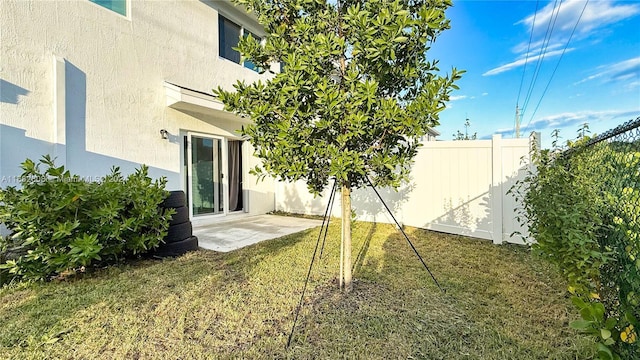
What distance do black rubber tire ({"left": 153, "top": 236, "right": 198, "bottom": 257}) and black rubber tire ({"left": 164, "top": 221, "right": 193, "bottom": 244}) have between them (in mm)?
65

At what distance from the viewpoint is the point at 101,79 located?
5.79 meters

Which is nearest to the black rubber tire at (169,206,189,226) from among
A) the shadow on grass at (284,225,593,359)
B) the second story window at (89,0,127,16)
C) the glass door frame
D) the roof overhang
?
the glass door frame

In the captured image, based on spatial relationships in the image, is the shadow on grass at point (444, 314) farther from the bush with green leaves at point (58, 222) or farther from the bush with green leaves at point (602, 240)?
the bush with green leaves at point (58, 222)

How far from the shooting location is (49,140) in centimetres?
499

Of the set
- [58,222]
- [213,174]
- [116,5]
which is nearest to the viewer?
[58,222]

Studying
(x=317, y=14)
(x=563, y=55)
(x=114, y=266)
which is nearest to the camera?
(x=317, y=14)

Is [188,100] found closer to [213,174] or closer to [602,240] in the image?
[213,174]

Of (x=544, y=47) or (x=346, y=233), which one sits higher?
(x=544, y=47)

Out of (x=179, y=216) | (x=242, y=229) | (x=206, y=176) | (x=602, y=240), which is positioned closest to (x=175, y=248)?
(x=179, y=216)

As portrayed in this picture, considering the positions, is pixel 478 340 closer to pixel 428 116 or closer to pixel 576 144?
pixel 428 116

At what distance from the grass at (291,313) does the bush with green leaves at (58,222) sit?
34 centimetres

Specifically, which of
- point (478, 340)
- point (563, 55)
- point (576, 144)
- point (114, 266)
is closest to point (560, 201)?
point (576, 144)

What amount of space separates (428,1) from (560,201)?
2.20 metres

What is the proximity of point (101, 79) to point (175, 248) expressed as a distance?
11.7 ft
